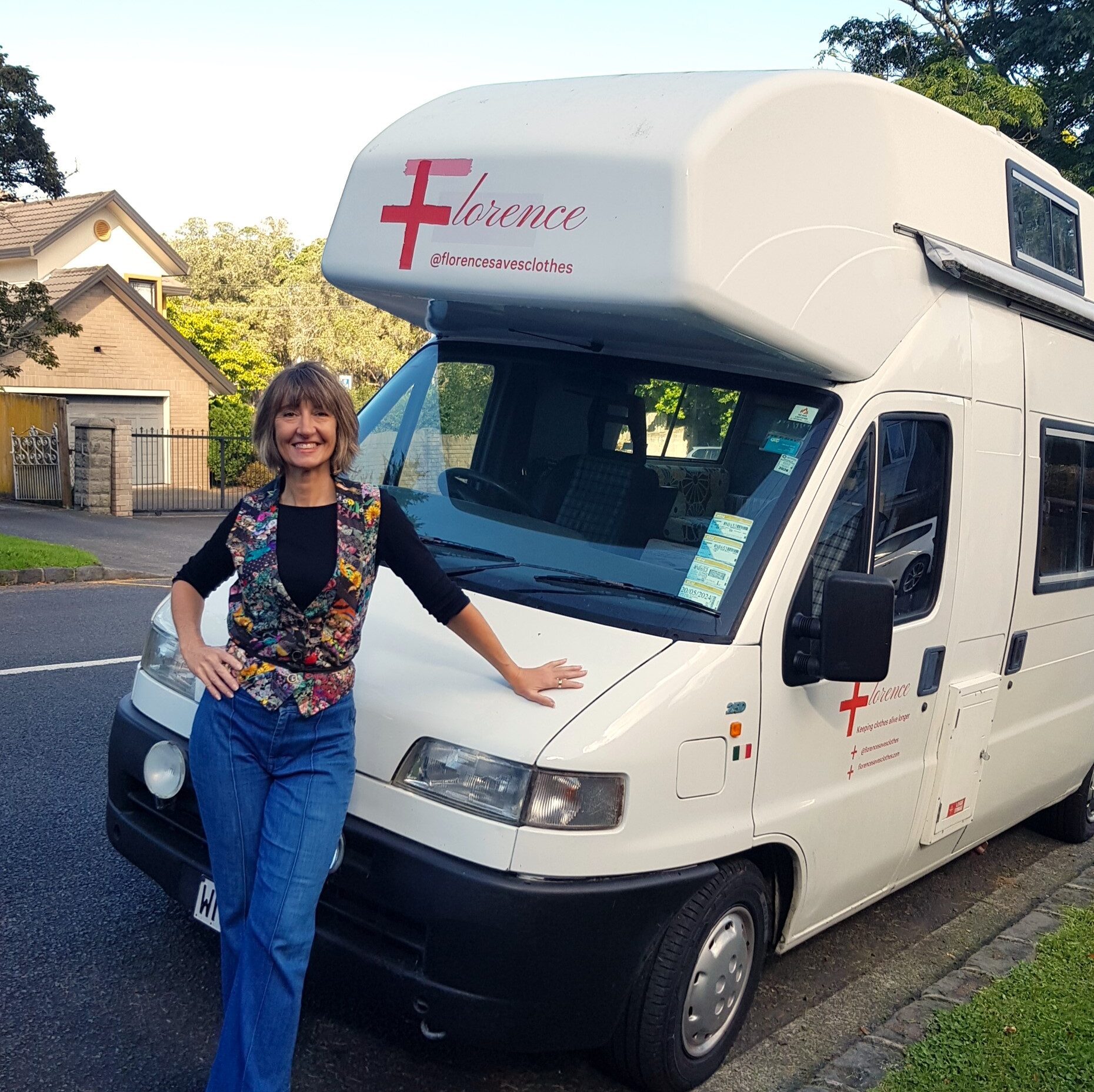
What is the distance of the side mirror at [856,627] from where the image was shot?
3627 millimetres

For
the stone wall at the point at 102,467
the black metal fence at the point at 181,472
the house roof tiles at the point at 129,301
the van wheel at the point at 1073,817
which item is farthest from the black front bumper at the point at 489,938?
the house roof tiles at the point at 129,301

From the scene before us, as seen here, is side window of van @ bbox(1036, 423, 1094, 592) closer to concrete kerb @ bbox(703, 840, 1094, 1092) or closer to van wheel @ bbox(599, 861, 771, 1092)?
concrete kerb @ bbox(703, 840, 1094, 1092)

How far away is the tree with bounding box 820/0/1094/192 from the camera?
20.4m

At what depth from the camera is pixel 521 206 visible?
13.1 ft

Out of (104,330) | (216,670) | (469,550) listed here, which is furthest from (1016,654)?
(104,330)

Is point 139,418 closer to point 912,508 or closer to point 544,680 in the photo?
point 912,508

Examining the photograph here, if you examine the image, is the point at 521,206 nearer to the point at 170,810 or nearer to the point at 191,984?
the point at 170,810

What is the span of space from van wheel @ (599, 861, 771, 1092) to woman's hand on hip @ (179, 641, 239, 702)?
4.57 feet

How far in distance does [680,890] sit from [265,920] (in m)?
1.14

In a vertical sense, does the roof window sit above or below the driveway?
above

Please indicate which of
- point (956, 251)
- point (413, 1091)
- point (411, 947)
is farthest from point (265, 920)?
point (956, 251)

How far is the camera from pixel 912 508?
14.6ft

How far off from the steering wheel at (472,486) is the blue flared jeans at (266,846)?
1362mm

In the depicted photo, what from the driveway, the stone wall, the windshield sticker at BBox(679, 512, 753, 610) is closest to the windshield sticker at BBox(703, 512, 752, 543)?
the windshield sticker at BBox(679, 512, 753, 610)
